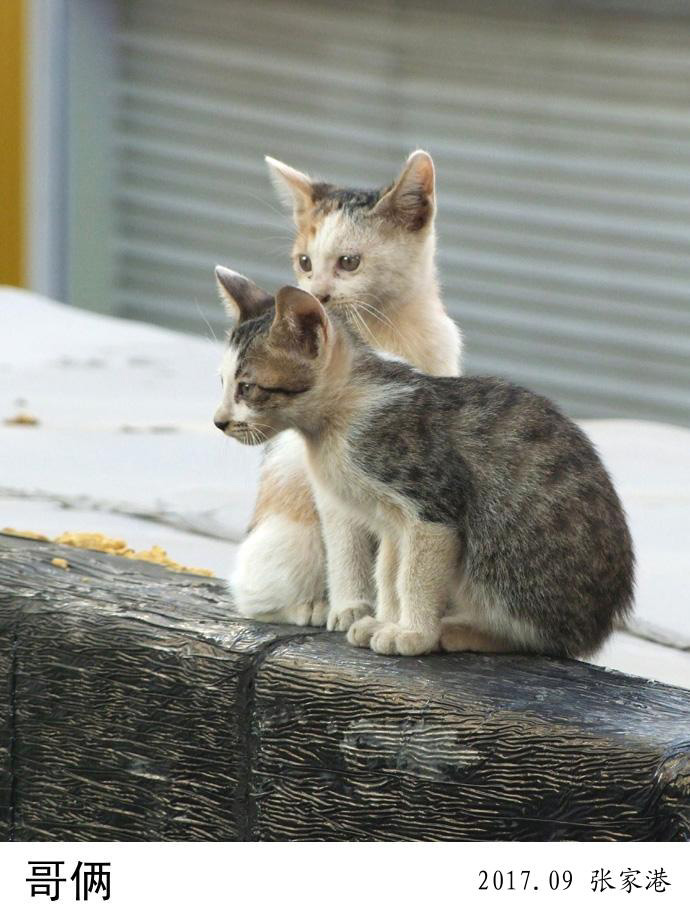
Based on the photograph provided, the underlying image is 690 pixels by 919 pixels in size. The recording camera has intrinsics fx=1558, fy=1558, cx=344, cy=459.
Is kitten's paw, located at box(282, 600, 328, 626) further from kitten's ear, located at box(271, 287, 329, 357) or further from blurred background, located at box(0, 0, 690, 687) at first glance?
blurred background, located at box(0, 0, 690, 687)

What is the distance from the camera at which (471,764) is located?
227 centimetres

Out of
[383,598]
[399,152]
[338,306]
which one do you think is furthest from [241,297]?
[399,152]

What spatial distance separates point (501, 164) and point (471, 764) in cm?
611

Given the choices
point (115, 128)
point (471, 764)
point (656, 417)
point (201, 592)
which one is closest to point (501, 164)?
point (656, 417)

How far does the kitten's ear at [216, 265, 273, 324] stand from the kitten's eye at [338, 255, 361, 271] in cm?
43

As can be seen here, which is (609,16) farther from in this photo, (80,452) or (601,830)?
(601,830)

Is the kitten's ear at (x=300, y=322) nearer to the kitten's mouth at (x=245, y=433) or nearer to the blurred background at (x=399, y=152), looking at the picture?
the kitten's mouth at (x=245, y=433)

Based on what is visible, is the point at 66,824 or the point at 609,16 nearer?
the point at 66,824

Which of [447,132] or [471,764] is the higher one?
[447,132]

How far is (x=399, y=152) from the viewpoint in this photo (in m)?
8.32

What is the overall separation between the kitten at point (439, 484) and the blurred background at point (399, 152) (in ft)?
16.4

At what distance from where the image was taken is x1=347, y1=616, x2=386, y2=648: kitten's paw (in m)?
2.48

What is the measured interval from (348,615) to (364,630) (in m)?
0.12

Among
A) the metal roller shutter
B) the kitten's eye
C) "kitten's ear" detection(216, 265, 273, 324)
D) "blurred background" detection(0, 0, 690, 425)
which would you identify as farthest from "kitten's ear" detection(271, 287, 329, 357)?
the metal roller shutter
